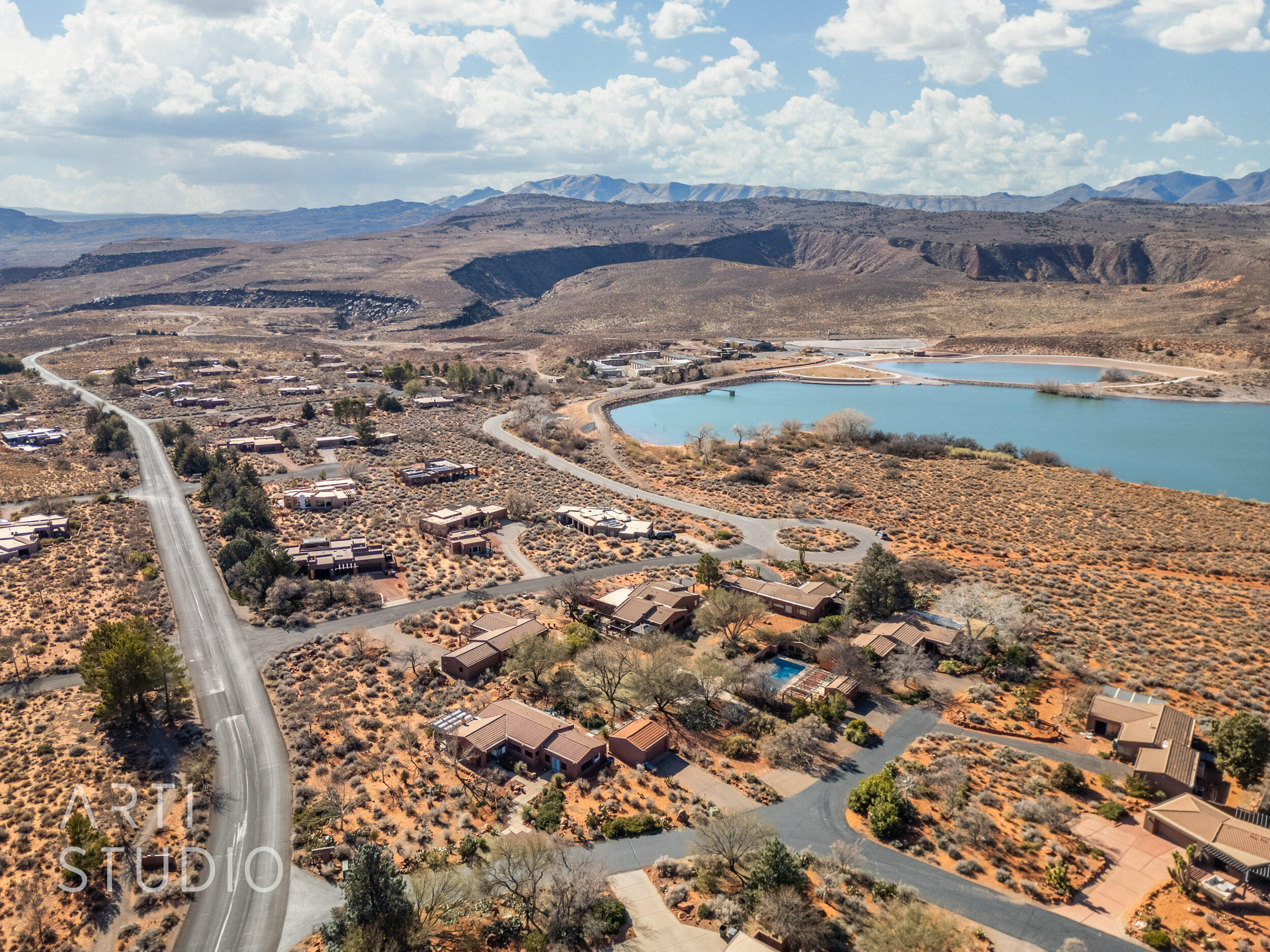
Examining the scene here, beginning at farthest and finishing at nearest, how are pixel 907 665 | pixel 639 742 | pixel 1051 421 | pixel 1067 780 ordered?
pixel 1051 421
pixel 907 665
pixel 639 742
pixel 1067 780

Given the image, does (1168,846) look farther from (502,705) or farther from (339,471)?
(339,471)

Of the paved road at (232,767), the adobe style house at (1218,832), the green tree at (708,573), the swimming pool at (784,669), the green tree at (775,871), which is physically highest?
the green tree at (708,573)

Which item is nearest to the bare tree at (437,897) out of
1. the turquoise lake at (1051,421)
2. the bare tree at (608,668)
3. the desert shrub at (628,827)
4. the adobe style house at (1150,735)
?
the desert shrub at (628,827)

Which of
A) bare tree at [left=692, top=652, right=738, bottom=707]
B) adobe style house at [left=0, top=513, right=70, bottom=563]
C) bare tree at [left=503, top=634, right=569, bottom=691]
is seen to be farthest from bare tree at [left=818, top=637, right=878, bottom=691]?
adobe style house at [left=0, top=513, right=70, bottom=563]

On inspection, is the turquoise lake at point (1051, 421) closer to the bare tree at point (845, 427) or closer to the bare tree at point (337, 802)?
the bare tree at point (845, 427)

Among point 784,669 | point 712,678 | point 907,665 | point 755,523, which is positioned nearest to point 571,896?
point 712,678

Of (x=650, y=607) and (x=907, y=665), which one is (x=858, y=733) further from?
(x=650, y=607)

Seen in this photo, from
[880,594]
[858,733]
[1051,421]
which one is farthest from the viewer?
[1051,421]
